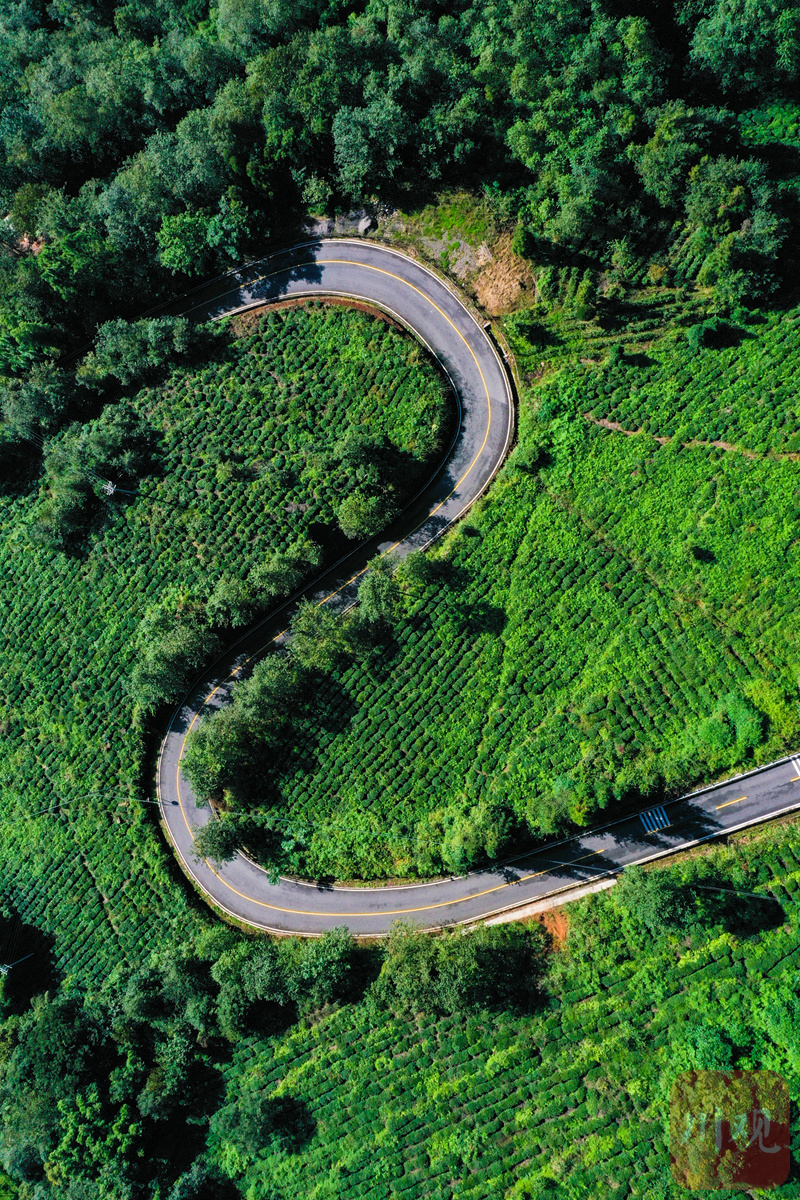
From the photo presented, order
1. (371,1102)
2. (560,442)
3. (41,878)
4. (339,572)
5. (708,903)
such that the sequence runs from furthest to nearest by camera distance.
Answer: (41,878)
(339,572)
(560,442)
(371,1102)
(708,903)

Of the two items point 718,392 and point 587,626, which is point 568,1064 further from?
point 718,392

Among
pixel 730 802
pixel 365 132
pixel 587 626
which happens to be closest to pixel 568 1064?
pixel 730 802

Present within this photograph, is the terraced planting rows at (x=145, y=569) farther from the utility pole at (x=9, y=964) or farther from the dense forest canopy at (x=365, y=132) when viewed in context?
the dense forest canopy at (x=365, y=132)

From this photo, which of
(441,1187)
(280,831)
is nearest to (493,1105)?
(441,1187)

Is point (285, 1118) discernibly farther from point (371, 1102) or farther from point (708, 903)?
point (708, 903)

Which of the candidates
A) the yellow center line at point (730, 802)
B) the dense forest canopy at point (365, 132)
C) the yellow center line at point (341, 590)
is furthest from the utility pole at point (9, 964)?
the yellow center line at point (730, 802)

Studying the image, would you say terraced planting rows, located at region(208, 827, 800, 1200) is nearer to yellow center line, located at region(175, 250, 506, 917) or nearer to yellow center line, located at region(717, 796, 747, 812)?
yellow center line, located at region(717, 796, 747, 812)
